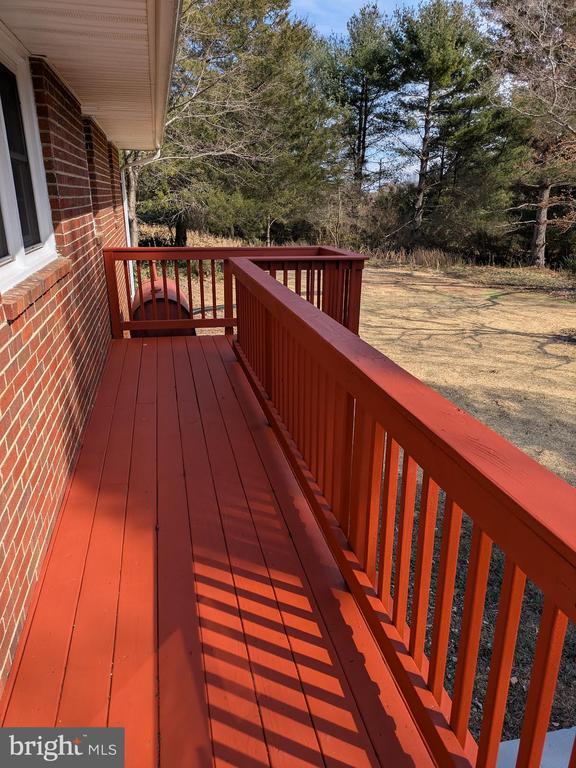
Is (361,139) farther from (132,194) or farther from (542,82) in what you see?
(132,194)

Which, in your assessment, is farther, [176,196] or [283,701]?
[176,196]

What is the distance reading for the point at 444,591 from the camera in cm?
128

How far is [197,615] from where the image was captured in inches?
73.0

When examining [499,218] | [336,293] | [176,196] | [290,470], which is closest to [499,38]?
[499,218]

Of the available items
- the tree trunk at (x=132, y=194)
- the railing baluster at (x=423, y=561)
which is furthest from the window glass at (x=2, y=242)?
the tree trunk at (x=132, y=194)

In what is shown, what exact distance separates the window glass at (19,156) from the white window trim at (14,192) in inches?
1.6

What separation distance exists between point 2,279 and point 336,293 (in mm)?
3279

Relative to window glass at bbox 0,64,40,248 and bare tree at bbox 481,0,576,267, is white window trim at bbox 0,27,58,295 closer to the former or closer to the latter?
window glass at bbox 0,64,40,248

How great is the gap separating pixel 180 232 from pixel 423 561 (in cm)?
1811

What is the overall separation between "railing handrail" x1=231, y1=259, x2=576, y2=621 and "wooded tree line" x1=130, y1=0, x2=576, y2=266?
1278 centimetres

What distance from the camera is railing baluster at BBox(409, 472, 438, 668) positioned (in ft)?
4.40

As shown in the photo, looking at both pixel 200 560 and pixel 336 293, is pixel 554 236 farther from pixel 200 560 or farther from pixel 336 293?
pixel 200 560

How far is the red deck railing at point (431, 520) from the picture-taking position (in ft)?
2.93

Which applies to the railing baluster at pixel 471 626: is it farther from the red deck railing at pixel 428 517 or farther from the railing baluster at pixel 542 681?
the railing baluster at pixel 542 681
